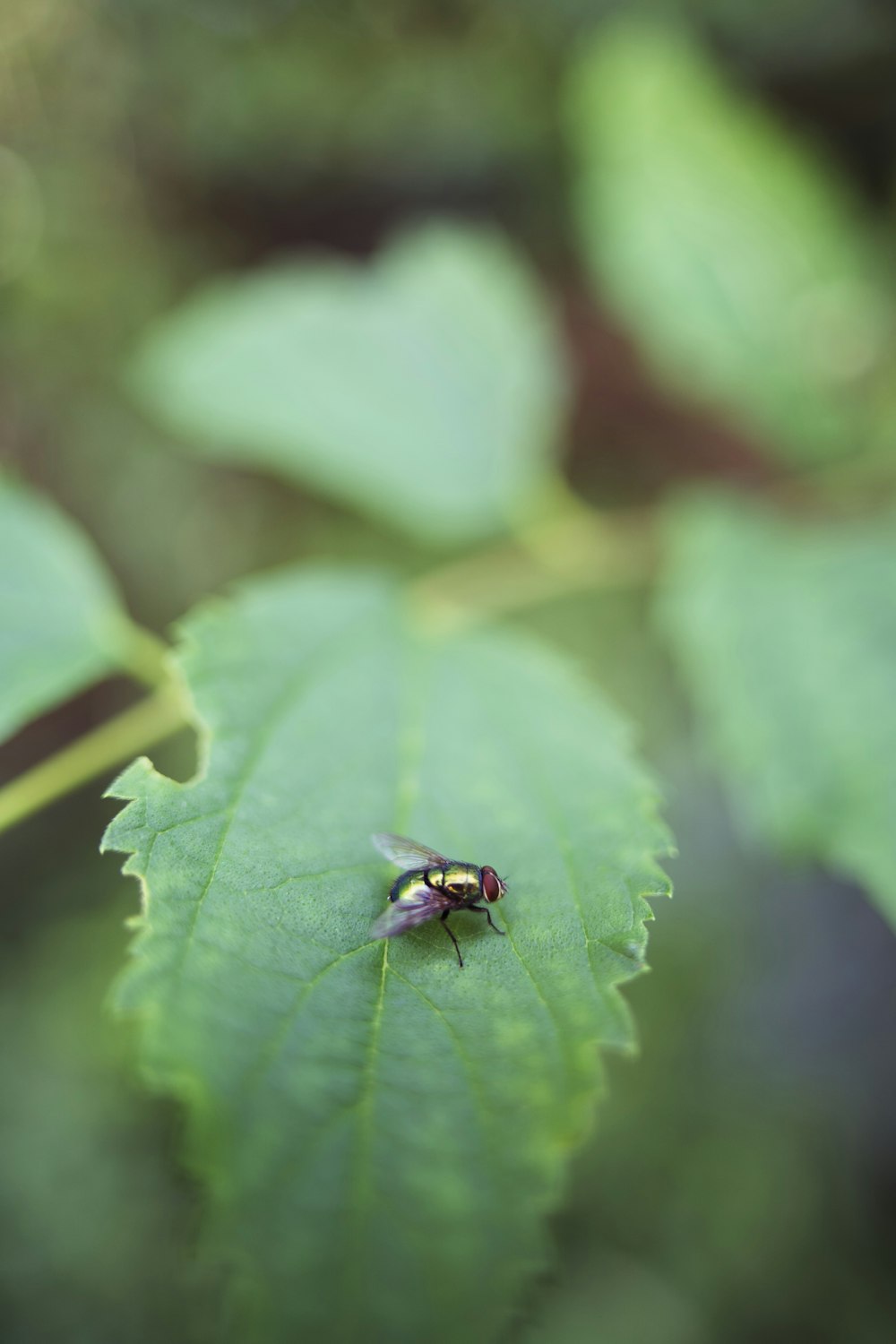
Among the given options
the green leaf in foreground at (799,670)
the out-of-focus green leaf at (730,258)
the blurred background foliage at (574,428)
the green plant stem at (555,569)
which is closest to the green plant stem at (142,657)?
the green plant stem at (555,569)

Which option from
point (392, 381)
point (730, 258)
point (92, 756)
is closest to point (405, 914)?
point (92, 756)

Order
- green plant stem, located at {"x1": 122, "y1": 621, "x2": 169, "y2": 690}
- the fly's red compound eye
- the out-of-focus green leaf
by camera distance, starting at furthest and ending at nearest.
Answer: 1. the out-of-focus green leaf
2. green plant stem, located at {"x1": 122, "y1": 621, "x2": 169, "y2": 690}
3. the fly's red compound eye

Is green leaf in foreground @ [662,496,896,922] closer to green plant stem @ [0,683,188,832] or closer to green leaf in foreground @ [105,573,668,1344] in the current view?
green leaf in foreground @ [105,573,668,1344]

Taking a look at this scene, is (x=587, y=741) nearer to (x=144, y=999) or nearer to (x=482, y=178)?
(x=144, y=999)

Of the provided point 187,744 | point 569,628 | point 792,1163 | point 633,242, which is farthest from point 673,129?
point 792,1163

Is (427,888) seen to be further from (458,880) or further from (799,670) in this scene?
(799,670)

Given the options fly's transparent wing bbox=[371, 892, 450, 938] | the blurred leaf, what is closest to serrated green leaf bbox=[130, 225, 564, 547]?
fly's transparent wing bbox=[371, 892, 450, 938]
